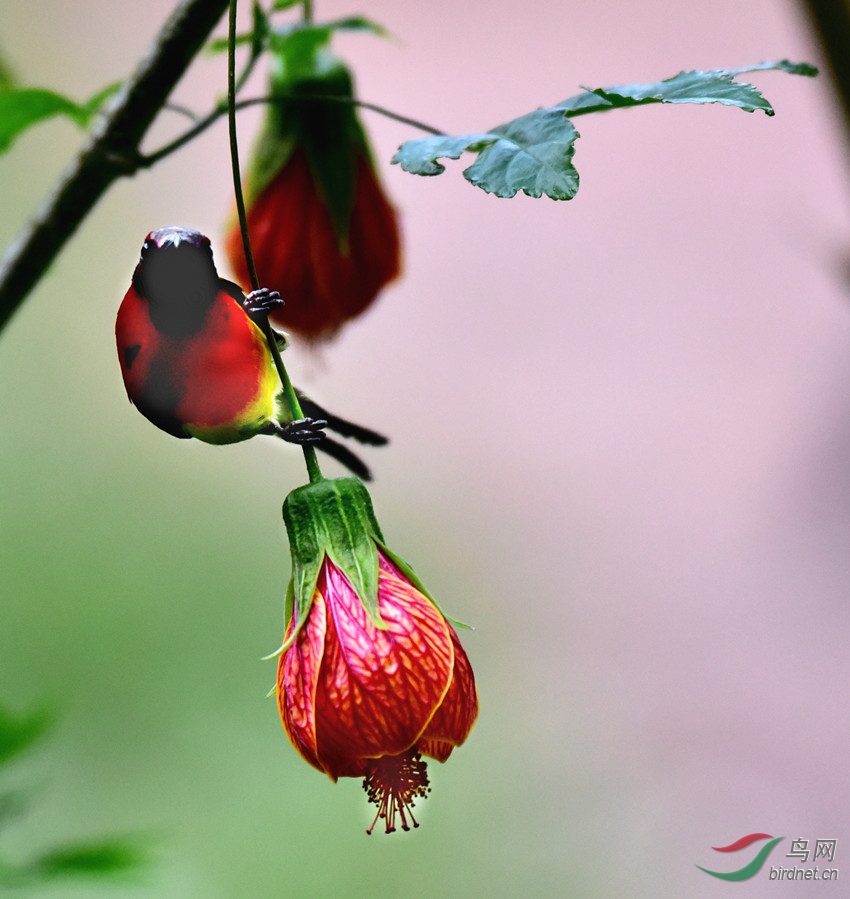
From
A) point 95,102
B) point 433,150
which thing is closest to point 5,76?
point 95,102

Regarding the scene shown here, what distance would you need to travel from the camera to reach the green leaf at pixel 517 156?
0.20m

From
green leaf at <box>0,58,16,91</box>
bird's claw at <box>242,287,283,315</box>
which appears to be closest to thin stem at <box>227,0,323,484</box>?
bird's claw at <box>242,287,283,315</box>

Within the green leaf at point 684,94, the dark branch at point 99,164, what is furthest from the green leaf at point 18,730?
the green leaf at point 684,94

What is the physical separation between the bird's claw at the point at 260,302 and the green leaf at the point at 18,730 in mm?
241

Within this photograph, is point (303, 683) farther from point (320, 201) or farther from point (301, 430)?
point (320, 201)

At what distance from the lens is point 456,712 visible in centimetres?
19

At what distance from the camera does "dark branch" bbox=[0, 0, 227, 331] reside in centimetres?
25

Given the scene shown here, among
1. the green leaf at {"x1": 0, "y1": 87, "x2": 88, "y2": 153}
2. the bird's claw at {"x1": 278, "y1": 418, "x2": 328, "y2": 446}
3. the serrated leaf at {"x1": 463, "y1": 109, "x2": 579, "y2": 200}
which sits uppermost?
the green leaf at {"x1": 0, "y1": 87, "x2": 88, "y2": 153}

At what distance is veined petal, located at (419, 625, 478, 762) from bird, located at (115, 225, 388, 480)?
0.07 m

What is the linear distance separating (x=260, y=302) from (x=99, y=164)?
135 millimetres

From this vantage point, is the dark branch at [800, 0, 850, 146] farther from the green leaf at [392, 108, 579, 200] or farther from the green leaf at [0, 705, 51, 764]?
the green leaf at [0, 705, 51, 764]

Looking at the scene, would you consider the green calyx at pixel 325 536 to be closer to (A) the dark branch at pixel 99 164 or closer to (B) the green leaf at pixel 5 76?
(A) the dark branch at pixel 99 164

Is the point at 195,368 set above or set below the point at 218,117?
below

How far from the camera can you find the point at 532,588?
1238 millimetres
